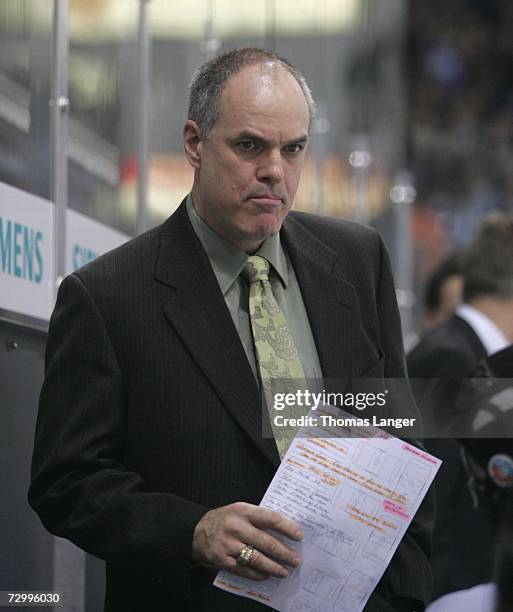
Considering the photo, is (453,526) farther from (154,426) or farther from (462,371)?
(154,426)

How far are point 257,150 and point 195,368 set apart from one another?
443mm

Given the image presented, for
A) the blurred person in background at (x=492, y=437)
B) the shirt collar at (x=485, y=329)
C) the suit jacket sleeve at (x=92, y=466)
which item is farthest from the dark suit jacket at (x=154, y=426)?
the shirt collar at (x=485, y=329)

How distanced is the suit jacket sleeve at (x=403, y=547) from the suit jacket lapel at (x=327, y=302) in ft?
0.35

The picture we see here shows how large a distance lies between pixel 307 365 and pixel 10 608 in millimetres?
946

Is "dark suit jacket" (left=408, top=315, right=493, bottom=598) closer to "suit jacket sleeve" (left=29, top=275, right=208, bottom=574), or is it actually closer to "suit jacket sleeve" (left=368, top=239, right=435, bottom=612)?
"suit jacket sleeve" (left=368, top=239, right=435, bottom=612)

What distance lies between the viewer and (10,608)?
3258 mm

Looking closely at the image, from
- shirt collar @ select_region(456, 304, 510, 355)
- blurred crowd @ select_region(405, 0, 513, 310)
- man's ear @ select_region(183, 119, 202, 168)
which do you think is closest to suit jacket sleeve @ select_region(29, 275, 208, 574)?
man's ear @ select_region(183, 119, 202, 168)

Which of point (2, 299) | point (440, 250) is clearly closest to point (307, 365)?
point (2, 299)

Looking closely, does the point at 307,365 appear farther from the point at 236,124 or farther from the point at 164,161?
the point at 164,161

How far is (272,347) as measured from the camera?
284 cm

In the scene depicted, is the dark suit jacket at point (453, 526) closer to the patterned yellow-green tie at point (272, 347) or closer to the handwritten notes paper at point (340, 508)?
the patterned yellow-green tie at point (272, 347)

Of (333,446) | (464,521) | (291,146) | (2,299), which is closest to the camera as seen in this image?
(333,446)

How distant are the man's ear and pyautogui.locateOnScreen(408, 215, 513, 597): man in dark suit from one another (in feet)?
3.80

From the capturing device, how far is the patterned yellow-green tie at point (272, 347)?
2.81m
